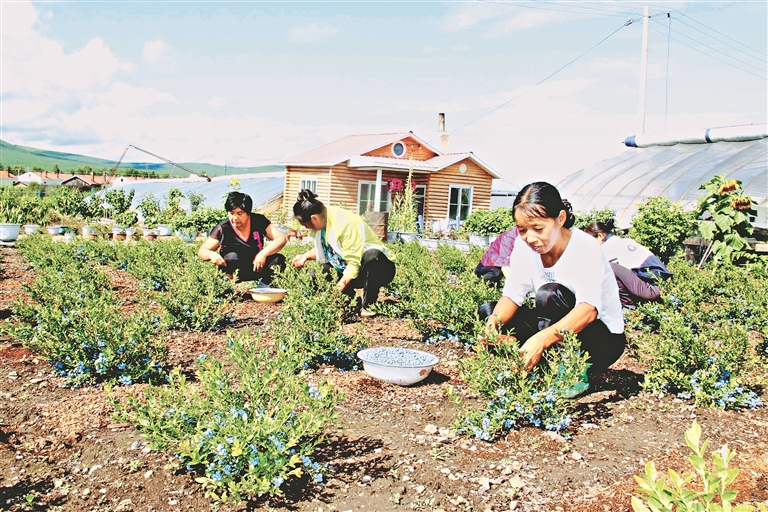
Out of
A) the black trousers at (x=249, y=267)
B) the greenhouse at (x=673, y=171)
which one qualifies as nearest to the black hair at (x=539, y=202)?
the black trousers at (x=249, y=267)

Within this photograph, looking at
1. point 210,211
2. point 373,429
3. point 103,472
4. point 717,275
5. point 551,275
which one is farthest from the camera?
point 210,211

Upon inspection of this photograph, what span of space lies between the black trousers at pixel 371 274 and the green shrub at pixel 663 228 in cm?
669

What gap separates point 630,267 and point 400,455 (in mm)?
3706

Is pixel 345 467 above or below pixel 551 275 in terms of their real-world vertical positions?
below

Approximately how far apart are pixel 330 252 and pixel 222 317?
1108mm

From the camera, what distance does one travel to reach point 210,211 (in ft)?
56.1

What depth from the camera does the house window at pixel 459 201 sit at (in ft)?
73.6

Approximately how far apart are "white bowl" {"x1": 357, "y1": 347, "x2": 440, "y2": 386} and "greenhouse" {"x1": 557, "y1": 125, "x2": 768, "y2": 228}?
36.7 ft

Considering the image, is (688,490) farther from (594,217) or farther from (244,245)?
(594,217)

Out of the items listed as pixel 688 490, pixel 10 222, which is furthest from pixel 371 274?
pixel 10 222

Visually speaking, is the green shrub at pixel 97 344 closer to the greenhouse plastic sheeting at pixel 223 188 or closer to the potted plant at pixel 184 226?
the potted plant at pixel 184 226

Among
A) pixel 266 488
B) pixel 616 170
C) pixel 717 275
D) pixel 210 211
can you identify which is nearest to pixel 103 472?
pixel 266 488

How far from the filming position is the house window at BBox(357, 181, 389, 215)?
21812 mm

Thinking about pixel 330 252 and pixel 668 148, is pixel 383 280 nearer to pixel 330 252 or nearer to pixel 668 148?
pixel 330 252
